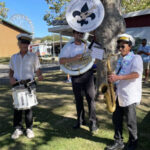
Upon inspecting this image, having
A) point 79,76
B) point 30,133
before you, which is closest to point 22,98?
point 30,133

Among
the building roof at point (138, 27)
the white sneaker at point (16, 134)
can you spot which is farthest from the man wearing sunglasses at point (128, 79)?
the building roof at point (138, 27)

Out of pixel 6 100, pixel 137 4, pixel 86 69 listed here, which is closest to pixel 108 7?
pixel 86 69

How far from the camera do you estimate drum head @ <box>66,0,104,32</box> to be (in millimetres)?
3204

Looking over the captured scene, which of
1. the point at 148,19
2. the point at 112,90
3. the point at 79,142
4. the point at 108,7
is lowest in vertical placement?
the point at 79,142

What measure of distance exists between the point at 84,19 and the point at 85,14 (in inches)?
3.6

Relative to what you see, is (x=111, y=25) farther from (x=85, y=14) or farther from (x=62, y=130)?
(x=62, y=130)

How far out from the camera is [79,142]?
3.37m

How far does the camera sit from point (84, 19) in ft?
10.8

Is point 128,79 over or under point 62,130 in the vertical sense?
over

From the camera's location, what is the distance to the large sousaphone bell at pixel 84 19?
3.22 metres

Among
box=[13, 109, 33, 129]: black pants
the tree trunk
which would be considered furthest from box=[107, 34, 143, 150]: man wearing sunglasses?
the tree trunk

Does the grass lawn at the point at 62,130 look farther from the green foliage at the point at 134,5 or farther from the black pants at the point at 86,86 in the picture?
the green foliage at the point at 134,5

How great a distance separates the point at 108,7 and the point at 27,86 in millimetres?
3130

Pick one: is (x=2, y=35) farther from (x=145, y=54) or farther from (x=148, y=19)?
(x=145, y=54)
